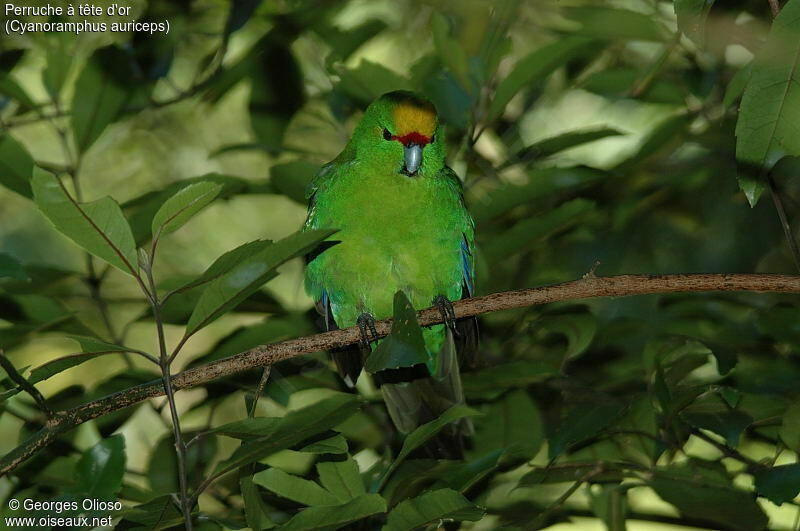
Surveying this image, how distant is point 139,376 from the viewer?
8.80 ft

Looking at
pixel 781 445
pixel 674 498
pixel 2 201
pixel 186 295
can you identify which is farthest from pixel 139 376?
pixel 2 201

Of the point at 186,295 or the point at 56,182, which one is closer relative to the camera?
the point at 56,182

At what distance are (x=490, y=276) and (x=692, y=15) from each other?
162cm

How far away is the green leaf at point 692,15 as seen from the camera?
1.90 metres

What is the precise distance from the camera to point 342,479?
2156 millimetres

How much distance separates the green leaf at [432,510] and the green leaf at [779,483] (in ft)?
2.27

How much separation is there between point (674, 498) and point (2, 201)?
461 cm

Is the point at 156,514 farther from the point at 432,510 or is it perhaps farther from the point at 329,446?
the point at 432,510

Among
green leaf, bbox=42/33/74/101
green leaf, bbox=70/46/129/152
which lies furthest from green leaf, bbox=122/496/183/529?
green leaf, bbox=42/33/74/101

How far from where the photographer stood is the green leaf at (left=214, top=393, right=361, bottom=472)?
1833 millimetres


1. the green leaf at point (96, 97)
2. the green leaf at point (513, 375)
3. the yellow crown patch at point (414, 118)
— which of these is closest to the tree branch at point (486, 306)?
the green leaf at point (513, 375)

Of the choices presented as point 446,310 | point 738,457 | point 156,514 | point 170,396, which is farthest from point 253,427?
point 738,457

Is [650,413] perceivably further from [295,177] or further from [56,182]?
[56,182]

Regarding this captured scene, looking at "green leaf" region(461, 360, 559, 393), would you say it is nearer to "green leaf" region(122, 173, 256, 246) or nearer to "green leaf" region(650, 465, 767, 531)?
"green leaf" region(650, 465, 767, 531)
